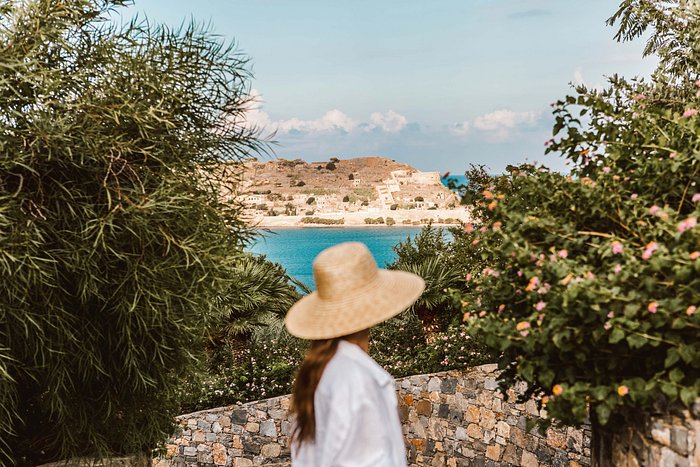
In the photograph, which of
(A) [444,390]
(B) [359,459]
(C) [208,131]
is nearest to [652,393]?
(B) [359,459]

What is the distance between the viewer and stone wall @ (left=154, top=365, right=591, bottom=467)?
30.0 ft

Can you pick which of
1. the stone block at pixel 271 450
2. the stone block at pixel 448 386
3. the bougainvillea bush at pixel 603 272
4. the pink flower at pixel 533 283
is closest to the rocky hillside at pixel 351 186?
the stone block at pixel 271 450

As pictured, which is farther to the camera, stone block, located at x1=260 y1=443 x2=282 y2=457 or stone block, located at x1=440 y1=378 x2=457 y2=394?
stone block, located at x1=260 y1=443 x2=282 y2=457

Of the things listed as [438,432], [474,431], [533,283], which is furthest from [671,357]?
[438,432]

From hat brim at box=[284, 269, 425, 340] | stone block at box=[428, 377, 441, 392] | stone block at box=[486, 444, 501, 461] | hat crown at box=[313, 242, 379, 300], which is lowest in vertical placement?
stone block at box=[486, 444, 501, 461]

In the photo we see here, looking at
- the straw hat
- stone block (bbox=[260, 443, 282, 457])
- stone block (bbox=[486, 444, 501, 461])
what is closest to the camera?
the straw hat

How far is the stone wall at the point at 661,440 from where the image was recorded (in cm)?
321

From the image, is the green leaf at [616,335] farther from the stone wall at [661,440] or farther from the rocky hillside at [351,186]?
the rocky hillside at [351,186]

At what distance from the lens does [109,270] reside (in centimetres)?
631

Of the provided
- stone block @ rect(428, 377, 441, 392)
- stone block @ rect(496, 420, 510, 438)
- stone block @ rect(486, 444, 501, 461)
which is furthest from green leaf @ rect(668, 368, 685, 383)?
stone block @ rect(428, 377, 441, 392)

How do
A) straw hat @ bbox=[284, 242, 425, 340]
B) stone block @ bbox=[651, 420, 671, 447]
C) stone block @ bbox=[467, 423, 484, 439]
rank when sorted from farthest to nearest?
1. stone block @ bbox=[467, 423, 484, 439]
2. stone block @ bbox=[651, 420, 671, 447]
3. straw hat @ bbox=[284, 242, 425, 340]

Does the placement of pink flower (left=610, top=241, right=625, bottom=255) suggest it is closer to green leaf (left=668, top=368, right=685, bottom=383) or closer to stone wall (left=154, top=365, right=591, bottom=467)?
green leaf (left=668, top=368, right=685, bottom=383)

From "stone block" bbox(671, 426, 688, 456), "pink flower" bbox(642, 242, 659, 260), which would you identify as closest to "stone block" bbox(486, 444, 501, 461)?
"stone block" bbox(671, 426, 688, 456)

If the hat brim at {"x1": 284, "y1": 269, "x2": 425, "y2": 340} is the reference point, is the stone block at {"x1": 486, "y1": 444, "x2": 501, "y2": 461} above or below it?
below
